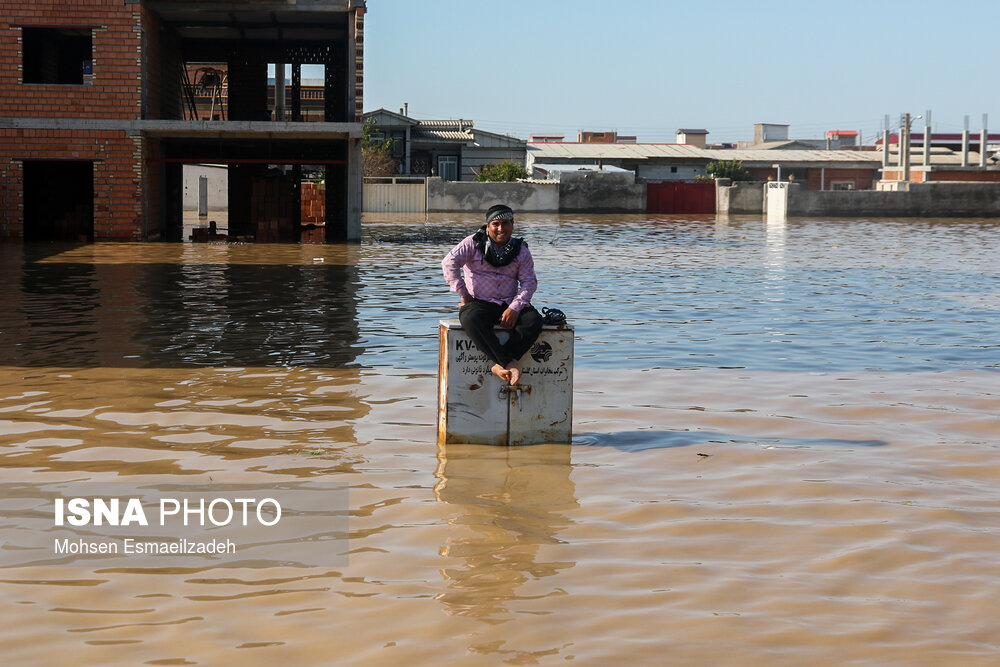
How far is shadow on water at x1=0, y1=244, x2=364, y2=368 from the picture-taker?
11.3 meters

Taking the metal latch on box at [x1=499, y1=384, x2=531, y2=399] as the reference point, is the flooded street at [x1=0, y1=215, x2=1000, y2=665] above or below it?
below

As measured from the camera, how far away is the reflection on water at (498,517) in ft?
16.5

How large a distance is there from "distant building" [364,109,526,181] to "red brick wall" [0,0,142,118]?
3553 centimetres

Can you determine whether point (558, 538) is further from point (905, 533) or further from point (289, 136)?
point (289, 136)

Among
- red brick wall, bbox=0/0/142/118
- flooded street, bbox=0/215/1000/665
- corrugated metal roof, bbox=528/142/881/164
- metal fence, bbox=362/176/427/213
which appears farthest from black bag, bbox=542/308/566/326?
corrugated metal roof, bbox=528/142/881/164

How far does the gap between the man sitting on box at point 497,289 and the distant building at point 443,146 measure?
56.2 m

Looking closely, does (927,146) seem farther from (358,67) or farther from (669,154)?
(358,67)

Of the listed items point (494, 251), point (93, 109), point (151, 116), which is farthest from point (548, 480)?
point (151, 116)

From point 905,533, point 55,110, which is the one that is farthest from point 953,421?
point 55,110

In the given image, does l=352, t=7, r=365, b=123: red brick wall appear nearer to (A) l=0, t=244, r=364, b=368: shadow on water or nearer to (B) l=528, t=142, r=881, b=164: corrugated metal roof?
(A) l=0, t=244, r=364, b=368: shadow on water

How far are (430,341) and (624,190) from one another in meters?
41.7

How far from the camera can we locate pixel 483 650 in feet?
14.5

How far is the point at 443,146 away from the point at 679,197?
1724 centimetres

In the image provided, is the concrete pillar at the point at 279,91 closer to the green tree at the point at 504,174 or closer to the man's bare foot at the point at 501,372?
the green tree at the point at 504,174
